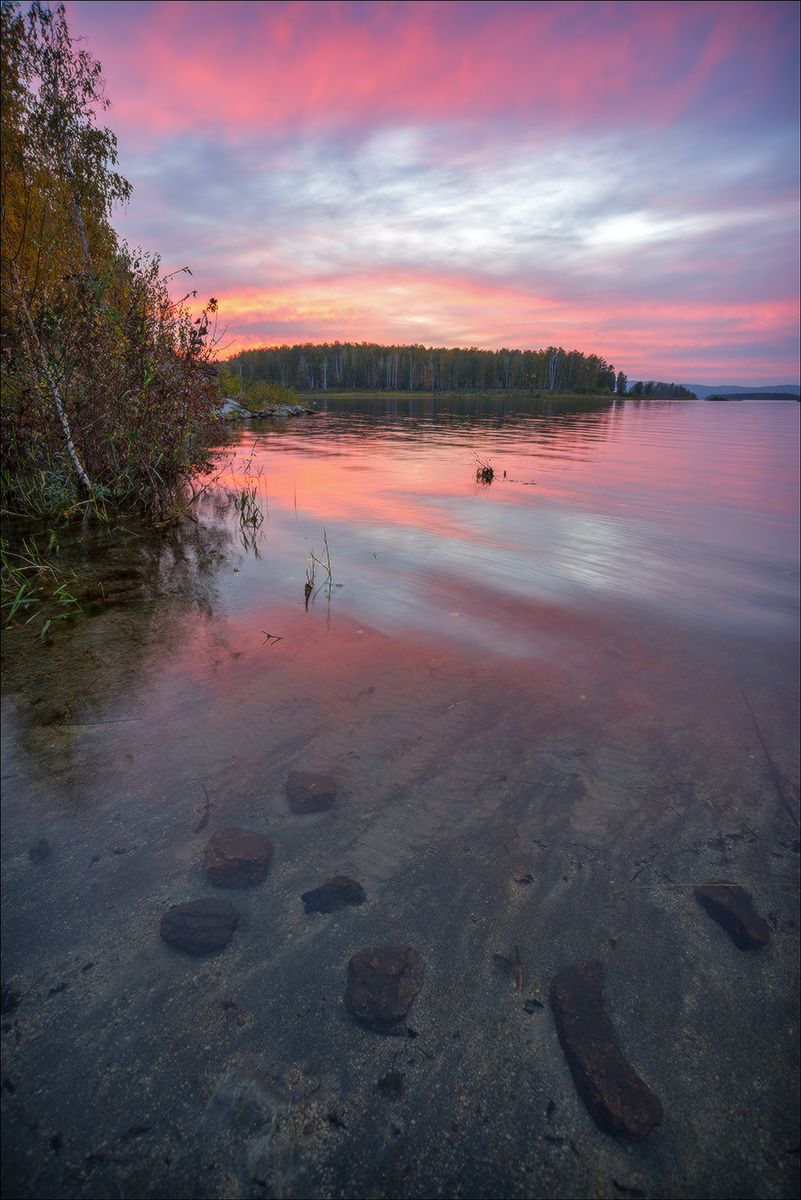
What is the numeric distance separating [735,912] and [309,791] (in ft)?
8.19

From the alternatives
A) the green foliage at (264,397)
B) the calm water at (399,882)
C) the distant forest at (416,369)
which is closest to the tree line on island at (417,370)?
the distant forest at (416,369)

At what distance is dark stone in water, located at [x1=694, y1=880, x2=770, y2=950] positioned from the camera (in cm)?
261

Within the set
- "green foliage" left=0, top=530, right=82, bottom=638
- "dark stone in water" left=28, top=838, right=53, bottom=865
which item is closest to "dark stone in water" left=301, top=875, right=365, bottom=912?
"dark stone in water" left=28, top=838, right=53, bottom=865

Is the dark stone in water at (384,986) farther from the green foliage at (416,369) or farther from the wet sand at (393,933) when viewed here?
the green foliage at (416,369)

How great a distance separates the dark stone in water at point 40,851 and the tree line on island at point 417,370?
147 meters

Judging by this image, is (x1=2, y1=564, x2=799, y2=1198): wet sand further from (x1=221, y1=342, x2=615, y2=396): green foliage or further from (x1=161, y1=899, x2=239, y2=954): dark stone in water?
(x1=221, y1=342, x2=615, y2=396): green foliage

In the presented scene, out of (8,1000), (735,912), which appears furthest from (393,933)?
(735,912)

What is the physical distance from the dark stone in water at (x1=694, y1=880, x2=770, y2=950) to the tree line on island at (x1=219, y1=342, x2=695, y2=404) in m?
148

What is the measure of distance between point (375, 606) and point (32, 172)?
20440 millimetres

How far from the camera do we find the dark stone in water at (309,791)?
3.37 meters

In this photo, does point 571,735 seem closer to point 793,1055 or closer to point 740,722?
point 740,722

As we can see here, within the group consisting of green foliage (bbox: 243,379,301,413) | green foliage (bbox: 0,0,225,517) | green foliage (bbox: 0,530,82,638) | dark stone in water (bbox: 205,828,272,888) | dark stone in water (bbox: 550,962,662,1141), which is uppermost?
green foliage (bbox: 243,379,301,413)

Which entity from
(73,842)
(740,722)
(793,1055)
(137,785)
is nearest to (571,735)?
(740,722)

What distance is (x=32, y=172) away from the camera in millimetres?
16688
